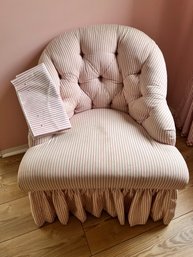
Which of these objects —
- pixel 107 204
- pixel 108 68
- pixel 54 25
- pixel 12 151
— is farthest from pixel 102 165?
pixel 12 151

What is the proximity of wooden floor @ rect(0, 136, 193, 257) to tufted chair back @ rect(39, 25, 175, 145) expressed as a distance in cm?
55

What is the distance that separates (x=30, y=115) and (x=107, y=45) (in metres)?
0.54

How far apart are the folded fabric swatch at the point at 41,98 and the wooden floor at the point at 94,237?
0.54m

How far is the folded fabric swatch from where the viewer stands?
1.17 m

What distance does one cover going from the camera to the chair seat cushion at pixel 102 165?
1.01m

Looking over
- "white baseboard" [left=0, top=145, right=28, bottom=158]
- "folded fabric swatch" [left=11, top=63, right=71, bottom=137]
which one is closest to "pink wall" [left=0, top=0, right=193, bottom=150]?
"white baseboard" [left=0, top=145, right=28, bottom=158]

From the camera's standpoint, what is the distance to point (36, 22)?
4.20ft

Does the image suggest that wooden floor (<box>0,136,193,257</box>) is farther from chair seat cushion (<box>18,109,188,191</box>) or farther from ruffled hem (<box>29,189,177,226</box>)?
chair seat cushion (<box>18,109,188,191</box>)

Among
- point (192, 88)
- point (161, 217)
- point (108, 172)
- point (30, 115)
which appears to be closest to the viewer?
point (108, 172)

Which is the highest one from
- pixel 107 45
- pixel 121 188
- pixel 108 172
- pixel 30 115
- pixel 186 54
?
pixel 107 45

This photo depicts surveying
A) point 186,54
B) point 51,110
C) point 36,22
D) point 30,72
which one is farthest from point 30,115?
point 186,54

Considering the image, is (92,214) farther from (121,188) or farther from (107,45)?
(107,45)

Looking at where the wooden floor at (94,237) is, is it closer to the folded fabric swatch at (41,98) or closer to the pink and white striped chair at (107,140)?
the pink and white striped chair at (107,140)

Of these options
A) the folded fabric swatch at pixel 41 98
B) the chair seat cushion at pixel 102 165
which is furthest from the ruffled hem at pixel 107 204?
the folded fabric swatch at pixel 41 98
